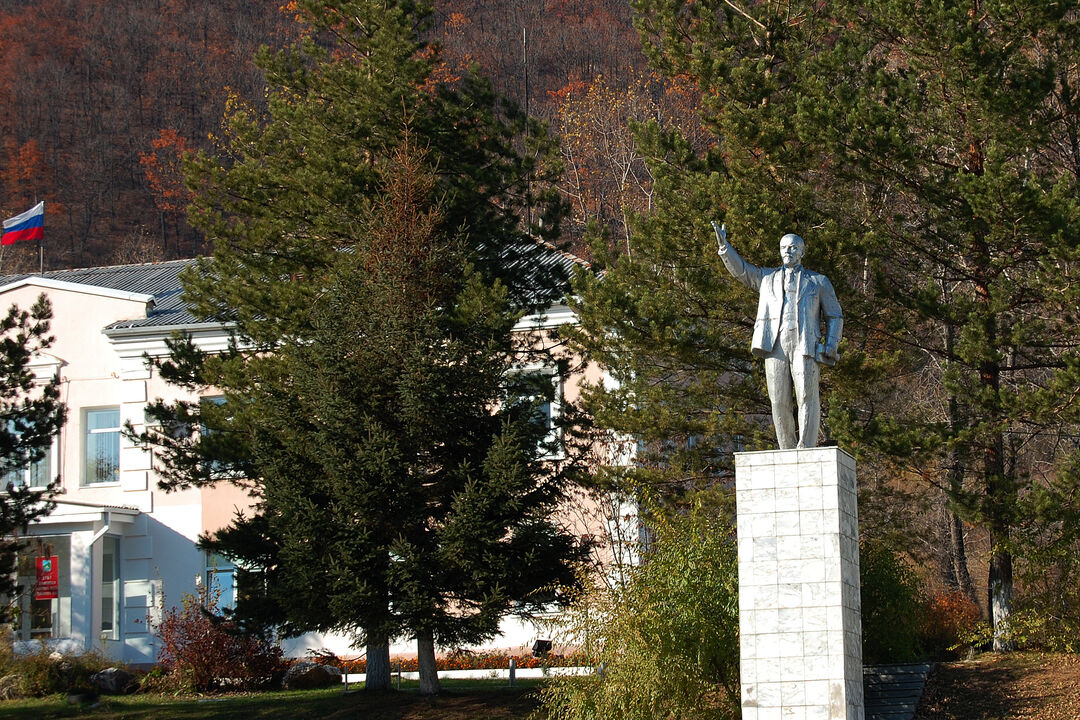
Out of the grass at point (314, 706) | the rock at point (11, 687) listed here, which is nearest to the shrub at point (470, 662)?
the grass at point (314, 706)

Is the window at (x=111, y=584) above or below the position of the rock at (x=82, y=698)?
above

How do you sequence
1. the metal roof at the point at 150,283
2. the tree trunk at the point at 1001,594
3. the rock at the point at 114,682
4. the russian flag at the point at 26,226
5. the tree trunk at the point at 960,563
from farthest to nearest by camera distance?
the russian flag at the point at 26,226, the metal roof at the point at 150,283, the tree trunk at the point at 960,563, the rock at the point at 114,682, the tree trunk at the point at 1001,594

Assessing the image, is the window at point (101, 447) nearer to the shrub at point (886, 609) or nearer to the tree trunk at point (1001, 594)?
the shrub at point (886, 609)

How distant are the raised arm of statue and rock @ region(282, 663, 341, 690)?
13.6 metres

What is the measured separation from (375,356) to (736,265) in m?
7.28

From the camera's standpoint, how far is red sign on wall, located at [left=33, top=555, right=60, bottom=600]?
2905 centimetres

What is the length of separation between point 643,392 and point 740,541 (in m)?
7.73

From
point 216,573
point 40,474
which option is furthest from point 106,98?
point 216,573

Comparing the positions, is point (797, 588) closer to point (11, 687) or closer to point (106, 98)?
point (11, 687)

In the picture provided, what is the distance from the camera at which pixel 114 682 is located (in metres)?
24.0

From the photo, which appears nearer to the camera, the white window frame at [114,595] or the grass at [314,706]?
the grass at [314,706]

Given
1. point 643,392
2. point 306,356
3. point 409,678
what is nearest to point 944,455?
point 643,392

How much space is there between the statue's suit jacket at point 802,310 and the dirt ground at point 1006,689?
6283mm

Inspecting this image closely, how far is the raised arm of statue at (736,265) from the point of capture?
13.4 meters
